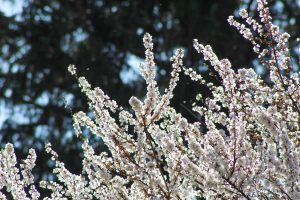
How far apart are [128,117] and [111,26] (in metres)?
4.88

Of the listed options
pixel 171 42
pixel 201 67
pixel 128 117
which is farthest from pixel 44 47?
pixel 128 117

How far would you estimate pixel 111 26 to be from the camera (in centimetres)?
742

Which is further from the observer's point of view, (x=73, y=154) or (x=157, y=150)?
(x=73, y=154)

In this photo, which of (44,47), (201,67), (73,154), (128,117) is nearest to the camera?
(128,117)

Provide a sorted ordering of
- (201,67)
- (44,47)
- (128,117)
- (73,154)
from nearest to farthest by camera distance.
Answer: (128,117), (201,67), (73,154), (44,47)

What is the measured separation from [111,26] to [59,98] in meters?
1.17

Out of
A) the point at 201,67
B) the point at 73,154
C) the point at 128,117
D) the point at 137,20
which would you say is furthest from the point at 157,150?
the point at 137,20

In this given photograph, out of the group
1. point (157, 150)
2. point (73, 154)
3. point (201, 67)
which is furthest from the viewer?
point (73, 154)

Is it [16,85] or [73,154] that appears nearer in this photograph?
[73,154]

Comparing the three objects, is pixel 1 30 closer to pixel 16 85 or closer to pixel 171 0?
pixel 16 85

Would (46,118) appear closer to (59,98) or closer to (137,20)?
(59,98)

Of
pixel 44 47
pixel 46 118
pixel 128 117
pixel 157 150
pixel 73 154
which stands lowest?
→ pixel 157 150

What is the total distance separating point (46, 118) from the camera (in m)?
7.50

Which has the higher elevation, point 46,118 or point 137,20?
point 137,20
